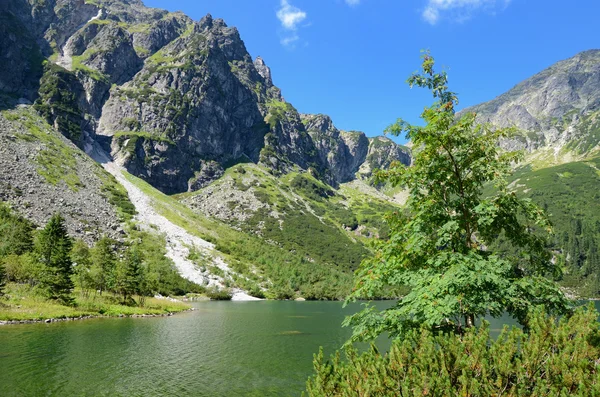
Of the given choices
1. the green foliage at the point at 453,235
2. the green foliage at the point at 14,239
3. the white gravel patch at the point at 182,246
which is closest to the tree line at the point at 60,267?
the green foliage at the point at 14,239

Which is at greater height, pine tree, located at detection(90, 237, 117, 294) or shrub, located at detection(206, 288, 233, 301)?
pine tree, located at detection(90, 237, 117, 294)

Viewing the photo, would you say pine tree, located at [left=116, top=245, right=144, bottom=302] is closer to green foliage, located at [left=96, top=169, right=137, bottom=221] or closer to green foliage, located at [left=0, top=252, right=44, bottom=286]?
green foliage, located at [left=0, top=252, right=44, bottom=286]

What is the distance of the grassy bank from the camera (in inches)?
1954

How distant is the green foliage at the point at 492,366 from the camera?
24.2ft

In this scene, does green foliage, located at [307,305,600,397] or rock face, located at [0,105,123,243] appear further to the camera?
rock face, located at [0,105,123,243]

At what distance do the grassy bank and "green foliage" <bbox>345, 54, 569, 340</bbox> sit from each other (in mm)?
54093

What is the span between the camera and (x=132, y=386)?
26812 mm

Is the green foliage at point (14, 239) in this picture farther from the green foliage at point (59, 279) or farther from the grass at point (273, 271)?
the grass at point (273, 271)

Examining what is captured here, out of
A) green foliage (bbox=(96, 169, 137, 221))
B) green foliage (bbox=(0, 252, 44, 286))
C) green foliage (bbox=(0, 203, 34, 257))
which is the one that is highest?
green foliage (bbox=(96, 169, 137, 221))

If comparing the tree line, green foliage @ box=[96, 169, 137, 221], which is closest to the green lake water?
the tree line

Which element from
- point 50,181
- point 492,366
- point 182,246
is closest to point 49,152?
point 50,181

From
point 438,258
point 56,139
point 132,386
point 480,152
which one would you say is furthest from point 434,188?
point 56,139

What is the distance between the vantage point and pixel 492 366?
315 inches

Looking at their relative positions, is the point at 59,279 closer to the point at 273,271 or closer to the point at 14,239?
the point at 14,239
